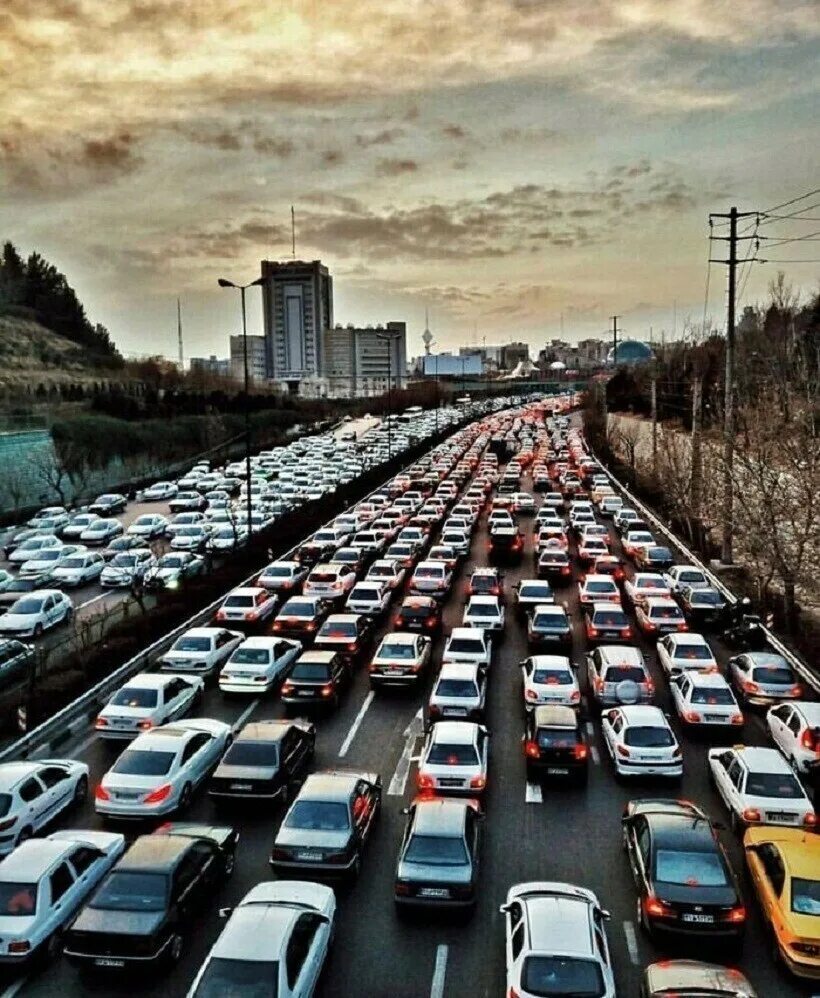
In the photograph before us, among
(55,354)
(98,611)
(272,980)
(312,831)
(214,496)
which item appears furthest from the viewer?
(55,354)

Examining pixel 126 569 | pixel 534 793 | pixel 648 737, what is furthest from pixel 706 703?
pixel 126 569

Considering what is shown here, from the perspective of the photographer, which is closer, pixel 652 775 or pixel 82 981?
pixel 82 981

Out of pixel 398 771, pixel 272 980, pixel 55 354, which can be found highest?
pixel 55 354

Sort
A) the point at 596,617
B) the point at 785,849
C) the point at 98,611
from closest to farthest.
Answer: the point at 785,849 → the point at 596,617 → the point at 98,611

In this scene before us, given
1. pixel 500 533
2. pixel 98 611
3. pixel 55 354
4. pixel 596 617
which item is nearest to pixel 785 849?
pixel 596 617

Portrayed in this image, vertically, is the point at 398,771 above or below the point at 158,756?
below

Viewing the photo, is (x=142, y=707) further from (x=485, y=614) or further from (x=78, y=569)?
(x=78, y=569)

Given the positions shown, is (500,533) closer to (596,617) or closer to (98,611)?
(596,617)
